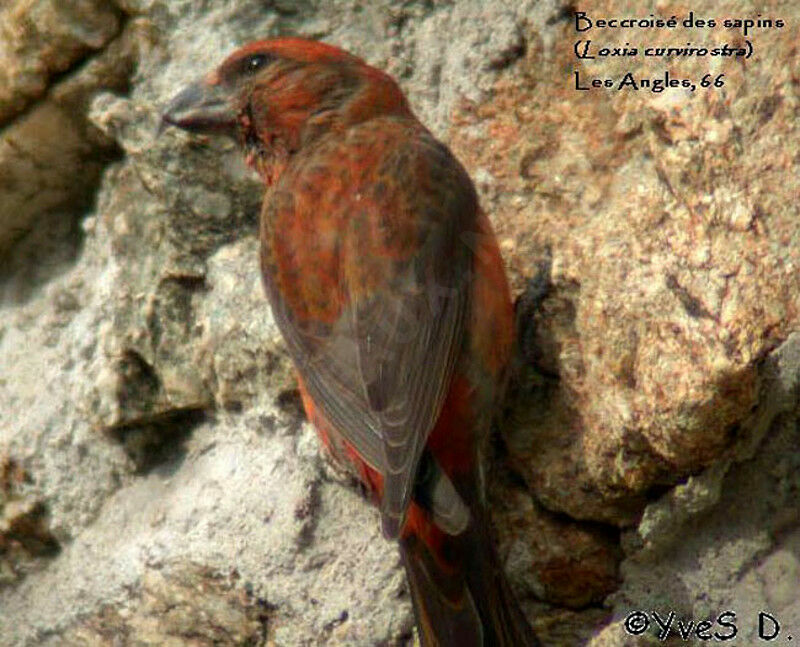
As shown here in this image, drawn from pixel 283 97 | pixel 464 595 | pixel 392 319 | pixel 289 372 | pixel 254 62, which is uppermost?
pixel 254 62

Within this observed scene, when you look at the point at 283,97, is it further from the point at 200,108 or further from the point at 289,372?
the point at 289,372

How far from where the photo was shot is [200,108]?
10.4 ft

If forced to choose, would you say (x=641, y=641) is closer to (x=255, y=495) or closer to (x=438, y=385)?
(x=438, y=385)

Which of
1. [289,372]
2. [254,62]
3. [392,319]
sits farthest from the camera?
[254,62]

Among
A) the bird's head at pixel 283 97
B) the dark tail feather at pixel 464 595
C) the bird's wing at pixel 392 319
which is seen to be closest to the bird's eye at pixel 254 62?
the bird's head at pixel 283 97

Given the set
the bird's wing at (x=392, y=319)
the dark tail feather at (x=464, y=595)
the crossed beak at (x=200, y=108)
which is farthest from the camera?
the crossed beak at (x=200, y=108)

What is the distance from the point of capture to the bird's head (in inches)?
127

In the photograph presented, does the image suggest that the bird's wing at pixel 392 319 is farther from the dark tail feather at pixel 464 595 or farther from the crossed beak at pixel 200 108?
the crossed beak at pixel 200 108

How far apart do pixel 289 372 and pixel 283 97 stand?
66 centimetres

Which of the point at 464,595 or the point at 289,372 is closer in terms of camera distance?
the point at 464,595

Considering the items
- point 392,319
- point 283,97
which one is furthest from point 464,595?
point 283,97

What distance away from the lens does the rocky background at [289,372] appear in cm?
252

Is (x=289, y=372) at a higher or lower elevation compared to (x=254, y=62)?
lower

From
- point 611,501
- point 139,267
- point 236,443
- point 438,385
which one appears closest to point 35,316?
point 139,267
